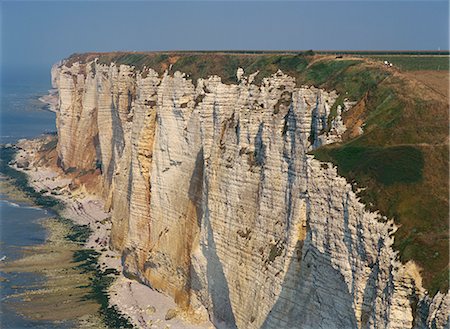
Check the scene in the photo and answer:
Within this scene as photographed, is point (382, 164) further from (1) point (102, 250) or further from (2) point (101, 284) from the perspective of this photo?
(1) point (102, 250)

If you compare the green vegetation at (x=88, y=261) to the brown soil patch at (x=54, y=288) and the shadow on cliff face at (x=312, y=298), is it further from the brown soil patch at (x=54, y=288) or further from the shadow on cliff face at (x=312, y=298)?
the shadow on cliff face at (x=312, y=298)

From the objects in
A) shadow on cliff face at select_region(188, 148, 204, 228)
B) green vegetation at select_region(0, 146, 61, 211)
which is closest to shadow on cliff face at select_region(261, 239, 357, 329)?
shadow on cliff face at select_region(188, 148, 204, 228)

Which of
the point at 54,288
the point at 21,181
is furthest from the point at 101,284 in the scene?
the point at 21,181

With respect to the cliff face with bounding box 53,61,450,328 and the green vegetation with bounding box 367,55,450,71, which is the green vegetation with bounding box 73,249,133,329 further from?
the green vegetation with bounding box 367,55,450,71

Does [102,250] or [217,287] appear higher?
[217,287]

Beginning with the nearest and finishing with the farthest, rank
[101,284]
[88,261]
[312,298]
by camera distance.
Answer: [312,298], [101,284], [88,261]

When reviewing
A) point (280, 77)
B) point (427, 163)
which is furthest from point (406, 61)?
point (427, 163)

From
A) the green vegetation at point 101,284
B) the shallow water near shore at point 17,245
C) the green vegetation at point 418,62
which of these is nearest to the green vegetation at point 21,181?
the shallow water near shore at point 17,245
